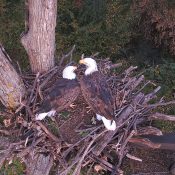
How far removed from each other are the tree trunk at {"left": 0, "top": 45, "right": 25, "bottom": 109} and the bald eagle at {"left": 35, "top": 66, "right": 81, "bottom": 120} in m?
0.40

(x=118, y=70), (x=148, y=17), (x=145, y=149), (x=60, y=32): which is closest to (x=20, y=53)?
(x=60, y=32)

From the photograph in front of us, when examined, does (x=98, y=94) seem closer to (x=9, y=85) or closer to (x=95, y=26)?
(x=9, y=85)

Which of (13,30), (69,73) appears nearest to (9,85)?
(69,73)

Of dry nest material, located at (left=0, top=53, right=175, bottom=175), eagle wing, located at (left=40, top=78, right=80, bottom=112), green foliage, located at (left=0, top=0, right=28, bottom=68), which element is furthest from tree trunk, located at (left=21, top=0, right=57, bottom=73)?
green foliage, located at (left=0, top=0, right=28, bottom=68)

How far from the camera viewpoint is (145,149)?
5465 millimetres

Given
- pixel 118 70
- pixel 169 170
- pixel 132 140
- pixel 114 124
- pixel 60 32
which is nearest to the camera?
pixel 114 124

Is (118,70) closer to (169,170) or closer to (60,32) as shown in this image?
(60,32)

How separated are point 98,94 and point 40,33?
3.21ft

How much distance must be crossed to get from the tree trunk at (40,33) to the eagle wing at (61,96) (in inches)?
19.1

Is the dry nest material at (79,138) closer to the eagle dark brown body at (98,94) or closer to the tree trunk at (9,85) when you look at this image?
the tree trunk at (9,85)

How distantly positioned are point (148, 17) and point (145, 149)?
2.46 meters

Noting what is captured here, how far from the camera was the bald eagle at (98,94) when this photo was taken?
4.54 m

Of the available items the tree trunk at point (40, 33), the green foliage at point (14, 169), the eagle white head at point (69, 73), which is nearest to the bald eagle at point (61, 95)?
the eagle white head at point (69, 73)

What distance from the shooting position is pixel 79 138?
184 inches
